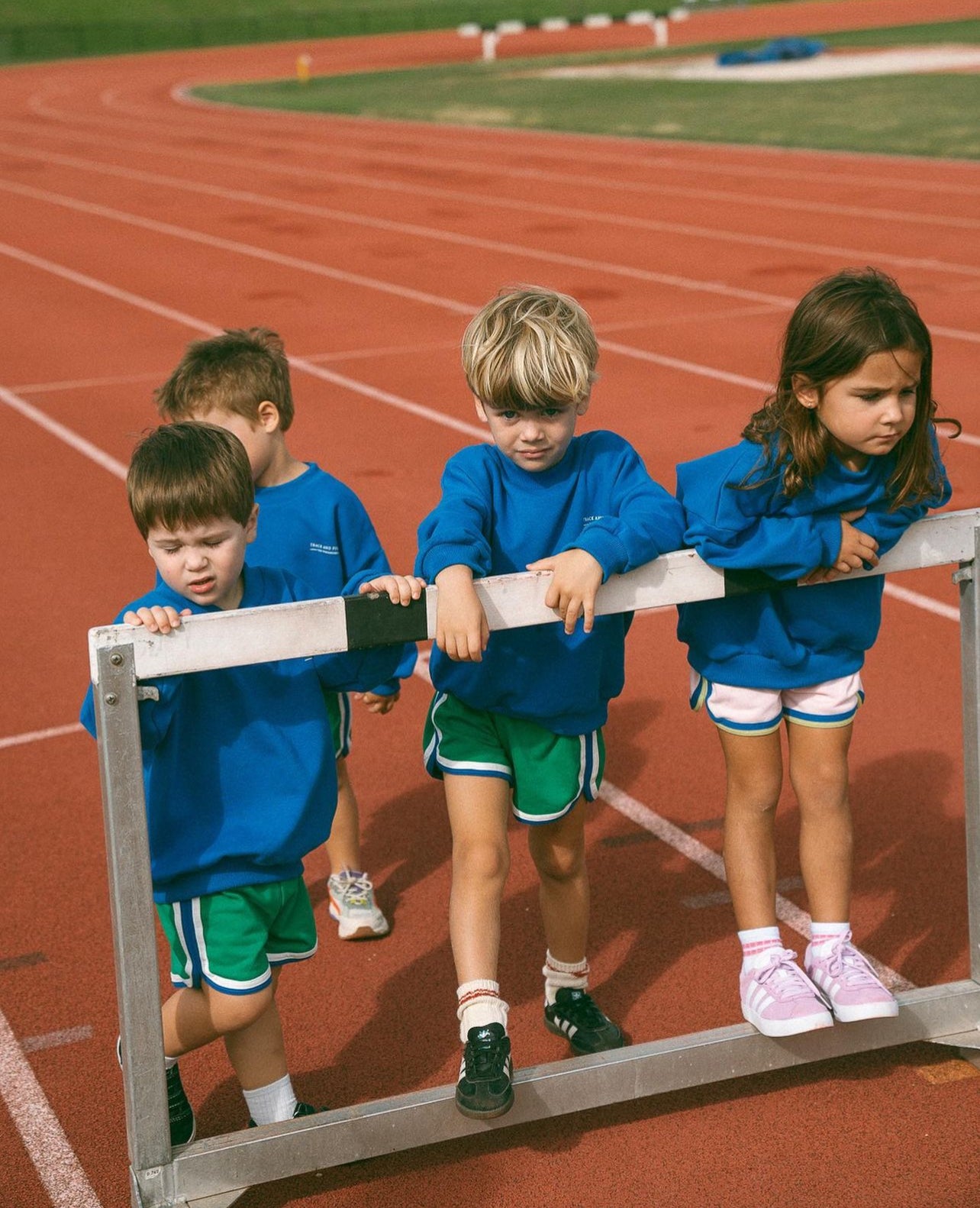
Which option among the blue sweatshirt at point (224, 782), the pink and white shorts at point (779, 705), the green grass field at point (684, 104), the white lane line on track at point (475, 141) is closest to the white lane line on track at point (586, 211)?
the white lane line on track at point (475, 141)

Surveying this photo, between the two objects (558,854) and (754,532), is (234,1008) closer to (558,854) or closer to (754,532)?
(558,854)

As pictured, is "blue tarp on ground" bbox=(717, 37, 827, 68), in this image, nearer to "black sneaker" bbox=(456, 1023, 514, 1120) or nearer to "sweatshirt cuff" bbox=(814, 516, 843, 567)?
"sweatshirt cuff" bbox=(814, 516, 843, 567)

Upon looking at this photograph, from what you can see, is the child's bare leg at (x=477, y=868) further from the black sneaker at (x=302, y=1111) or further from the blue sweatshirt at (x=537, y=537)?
the black sneaker at (x=302, y=1111)

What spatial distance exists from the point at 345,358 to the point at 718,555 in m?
9.52

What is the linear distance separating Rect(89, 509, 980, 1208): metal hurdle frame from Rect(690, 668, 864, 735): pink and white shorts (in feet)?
0.83

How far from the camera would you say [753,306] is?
44.2 ft

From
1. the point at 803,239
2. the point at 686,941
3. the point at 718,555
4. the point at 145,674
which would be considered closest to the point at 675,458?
the point at 686,941

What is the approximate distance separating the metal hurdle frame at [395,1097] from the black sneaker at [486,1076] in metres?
0.09

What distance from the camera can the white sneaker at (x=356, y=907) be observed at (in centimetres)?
436

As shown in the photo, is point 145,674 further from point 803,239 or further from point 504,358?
point 803,239

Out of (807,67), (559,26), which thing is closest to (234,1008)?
(807,67)

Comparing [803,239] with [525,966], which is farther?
[803,239]

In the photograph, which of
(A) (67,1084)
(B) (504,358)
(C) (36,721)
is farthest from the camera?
(C) (36,721)

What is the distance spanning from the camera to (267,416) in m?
3.91
